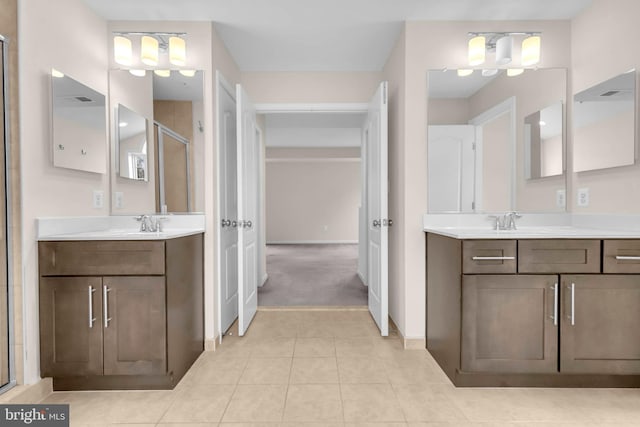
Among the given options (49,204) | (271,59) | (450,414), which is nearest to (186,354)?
(49,204)

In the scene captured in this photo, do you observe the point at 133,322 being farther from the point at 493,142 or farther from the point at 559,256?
the point at 493,142

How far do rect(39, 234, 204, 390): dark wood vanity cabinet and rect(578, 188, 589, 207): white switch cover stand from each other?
2.74 metres

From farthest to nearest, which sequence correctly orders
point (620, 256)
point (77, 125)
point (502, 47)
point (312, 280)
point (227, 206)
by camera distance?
point (312, 280) → point (227, 206) → point (502, 47) → point (77, 125) → point (620, 256)

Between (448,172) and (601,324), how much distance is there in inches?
50.4

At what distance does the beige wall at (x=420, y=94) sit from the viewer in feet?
8.73

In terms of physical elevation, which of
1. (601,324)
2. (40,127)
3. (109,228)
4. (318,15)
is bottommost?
(601,324)

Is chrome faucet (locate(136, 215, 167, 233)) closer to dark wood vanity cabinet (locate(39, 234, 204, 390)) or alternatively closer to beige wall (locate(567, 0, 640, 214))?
dark wood vanity cabinet (locate(39, 234, 204, 390))

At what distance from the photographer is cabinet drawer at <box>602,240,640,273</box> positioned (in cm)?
196

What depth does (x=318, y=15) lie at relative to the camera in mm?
2607

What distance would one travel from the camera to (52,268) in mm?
1968

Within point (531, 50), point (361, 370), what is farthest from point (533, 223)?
point (361, 370)

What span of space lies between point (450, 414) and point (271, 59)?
301cm

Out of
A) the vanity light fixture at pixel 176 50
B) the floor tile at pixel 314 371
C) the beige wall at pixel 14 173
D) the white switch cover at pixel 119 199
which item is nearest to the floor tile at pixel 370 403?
the floor tile at pixel 314 371

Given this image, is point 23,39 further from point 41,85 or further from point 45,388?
point 45,388
